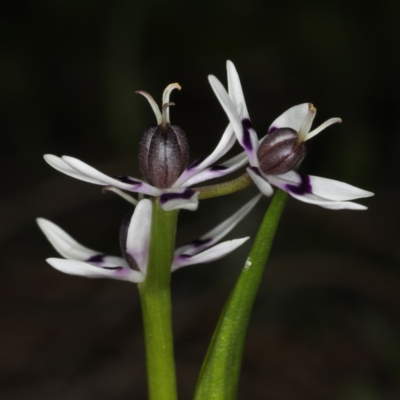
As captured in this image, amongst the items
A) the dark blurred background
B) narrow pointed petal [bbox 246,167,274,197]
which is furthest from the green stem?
the dark blurred background

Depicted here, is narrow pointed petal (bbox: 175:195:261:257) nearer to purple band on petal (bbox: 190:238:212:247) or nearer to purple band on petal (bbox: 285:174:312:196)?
purple band on petal (bbox: 190:238:212:247)

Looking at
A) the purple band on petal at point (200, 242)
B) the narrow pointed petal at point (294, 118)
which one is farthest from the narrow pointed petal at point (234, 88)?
the purple band on petal at point (200, 242)

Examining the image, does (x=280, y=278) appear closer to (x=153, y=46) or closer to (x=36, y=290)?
(x=36, y=290)

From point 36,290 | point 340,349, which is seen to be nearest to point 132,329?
point 36,290

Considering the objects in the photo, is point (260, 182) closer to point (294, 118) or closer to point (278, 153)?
point (278, 153)

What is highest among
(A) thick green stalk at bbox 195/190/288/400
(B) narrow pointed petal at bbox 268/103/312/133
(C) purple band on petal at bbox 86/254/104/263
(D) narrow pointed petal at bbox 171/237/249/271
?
(B) narrow pointed petal at bbox 268/103/312/133

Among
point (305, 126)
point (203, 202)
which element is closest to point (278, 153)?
point (305, 126)
